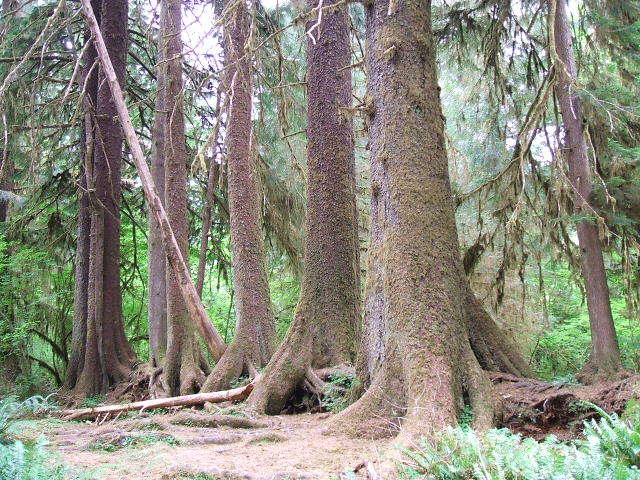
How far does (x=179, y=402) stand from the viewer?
7398 millimetres

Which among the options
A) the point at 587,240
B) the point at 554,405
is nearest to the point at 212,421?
the point at 554,405

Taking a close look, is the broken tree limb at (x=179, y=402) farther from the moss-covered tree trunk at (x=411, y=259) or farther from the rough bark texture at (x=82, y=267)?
the rough bark texture at (x=82, y=267)

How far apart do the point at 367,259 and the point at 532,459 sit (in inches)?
117

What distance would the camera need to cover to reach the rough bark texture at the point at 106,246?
1062 cm

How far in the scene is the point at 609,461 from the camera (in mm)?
2867

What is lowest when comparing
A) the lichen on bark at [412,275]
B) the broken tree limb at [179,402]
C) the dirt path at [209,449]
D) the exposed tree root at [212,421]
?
the dirt path at [209,449]

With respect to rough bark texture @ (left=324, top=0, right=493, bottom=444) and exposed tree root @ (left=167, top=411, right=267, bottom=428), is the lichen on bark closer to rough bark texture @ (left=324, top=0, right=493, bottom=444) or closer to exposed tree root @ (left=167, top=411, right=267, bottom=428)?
A: rough bark texture @ (left=324, top=0, right=493, bottom=444)

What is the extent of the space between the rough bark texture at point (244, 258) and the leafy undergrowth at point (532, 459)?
4.83 metres

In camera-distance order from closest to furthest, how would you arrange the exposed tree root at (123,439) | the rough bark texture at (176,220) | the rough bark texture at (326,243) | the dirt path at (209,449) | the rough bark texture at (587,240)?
the dirt path at (209,449)
the exposed tree root at (123,439)
the rough bark texture at (587,240)
the rough bark texture at (326,243)
the rough bark texture at (176,220)

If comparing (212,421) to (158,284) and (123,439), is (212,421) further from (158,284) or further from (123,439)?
(158,284)

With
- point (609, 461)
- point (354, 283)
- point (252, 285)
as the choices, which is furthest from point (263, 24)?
point (609, 461)

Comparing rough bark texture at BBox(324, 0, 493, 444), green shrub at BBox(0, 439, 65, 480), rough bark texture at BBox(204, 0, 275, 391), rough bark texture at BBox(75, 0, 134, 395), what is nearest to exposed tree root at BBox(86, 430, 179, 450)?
green shrub at BBox(0, 439, 65, 480)

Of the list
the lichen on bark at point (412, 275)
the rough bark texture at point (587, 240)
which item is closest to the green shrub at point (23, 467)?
the lichen on bark at point (412, 275)

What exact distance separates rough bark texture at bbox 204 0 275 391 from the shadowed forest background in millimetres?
35
